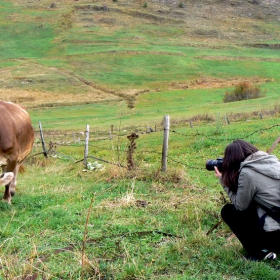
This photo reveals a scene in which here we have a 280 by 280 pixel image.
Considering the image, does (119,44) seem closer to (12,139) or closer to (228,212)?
(12,139)

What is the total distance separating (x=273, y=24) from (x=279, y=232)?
102m

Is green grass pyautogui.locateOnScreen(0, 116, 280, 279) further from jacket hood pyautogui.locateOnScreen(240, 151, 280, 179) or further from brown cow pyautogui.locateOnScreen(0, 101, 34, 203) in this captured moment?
jacket hood pyautogui.locateOnScreen(240, 151, 280, 179)

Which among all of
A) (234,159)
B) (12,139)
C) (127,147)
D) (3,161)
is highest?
(234,159)

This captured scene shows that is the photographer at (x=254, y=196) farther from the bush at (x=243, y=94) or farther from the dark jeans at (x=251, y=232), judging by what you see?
the bush at (x=243, y=94)

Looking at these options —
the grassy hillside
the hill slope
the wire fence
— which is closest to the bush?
the grassy hillside

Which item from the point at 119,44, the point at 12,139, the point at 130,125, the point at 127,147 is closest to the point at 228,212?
the point at 12,139

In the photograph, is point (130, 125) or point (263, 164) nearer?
point (263, 164)

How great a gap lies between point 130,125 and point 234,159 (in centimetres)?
2385

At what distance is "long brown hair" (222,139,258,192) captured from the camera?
16.2 feet

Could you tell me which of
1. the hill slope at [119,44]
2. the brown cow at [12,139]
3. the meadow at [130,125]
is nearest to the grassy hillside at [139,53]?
the hill slope at [119,44]

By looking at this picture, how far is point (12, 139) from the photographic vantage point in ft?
27.5

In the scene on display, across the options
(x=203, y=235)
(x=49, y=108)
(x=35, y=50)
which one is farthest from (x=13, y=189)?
(x=35, y=50)

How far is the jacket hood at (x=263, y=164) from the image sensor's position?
475cm

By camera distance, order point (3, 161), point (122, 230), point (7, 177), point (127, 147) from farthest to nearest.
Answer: point (127, 147) < point (3, 161) < point (122, 230) < point (7, 177)
